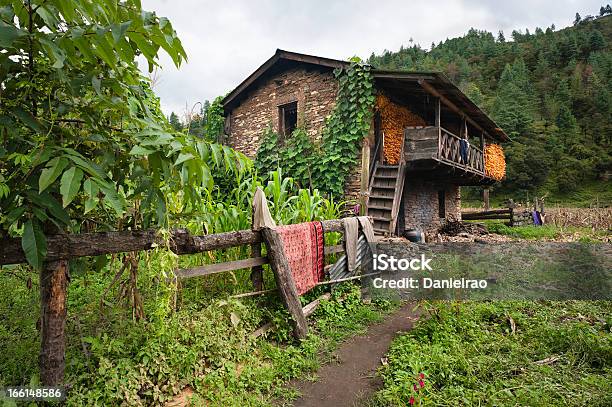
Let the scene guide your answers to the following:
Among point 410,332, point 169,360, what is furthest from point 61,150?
point 410,332

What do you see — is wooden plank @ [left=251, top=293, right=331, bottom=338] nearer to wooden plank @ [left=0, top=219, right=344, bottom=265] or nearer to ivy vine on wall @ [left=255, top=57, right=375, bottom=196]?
wooden plank @ [left=0, top=219, right=344, bottom=265]

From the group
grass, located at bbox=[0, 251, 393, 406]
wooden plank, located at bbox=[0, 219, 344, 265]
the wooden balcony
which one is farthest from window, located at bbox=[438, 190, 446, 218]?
wooden plank, located at bbox=[0, 219, 344, 265]

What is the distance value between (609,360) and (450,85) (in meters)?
7.28

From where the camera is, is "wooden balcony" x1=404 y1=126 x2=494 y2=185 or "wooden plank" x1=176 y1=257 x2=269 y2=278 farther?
"wooden balcony" x1=404 y1=126 x2=494 y2=185

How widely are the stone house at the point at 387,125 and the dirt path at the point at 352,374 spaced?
537 centimetres

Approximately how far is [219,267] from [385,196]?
22.8 feet

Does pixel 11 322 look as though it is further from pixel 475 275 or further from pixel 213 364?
pixel 475 275

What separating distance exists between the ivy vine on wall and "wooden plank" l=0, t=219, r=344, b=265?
6740 millimetres

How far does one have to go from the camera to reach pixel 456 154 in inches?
432

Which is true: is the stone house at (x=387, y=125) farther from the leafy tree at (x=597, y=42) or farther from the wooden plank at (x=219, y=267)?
the leafy tree at (x=597, y=42)

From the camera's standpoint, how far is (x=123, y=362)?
99.9 inches

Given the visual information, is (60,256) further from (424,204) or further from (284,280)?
(424,204)

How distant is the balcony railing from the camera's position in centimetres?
996

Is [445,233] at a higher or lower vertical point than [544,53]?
lower
